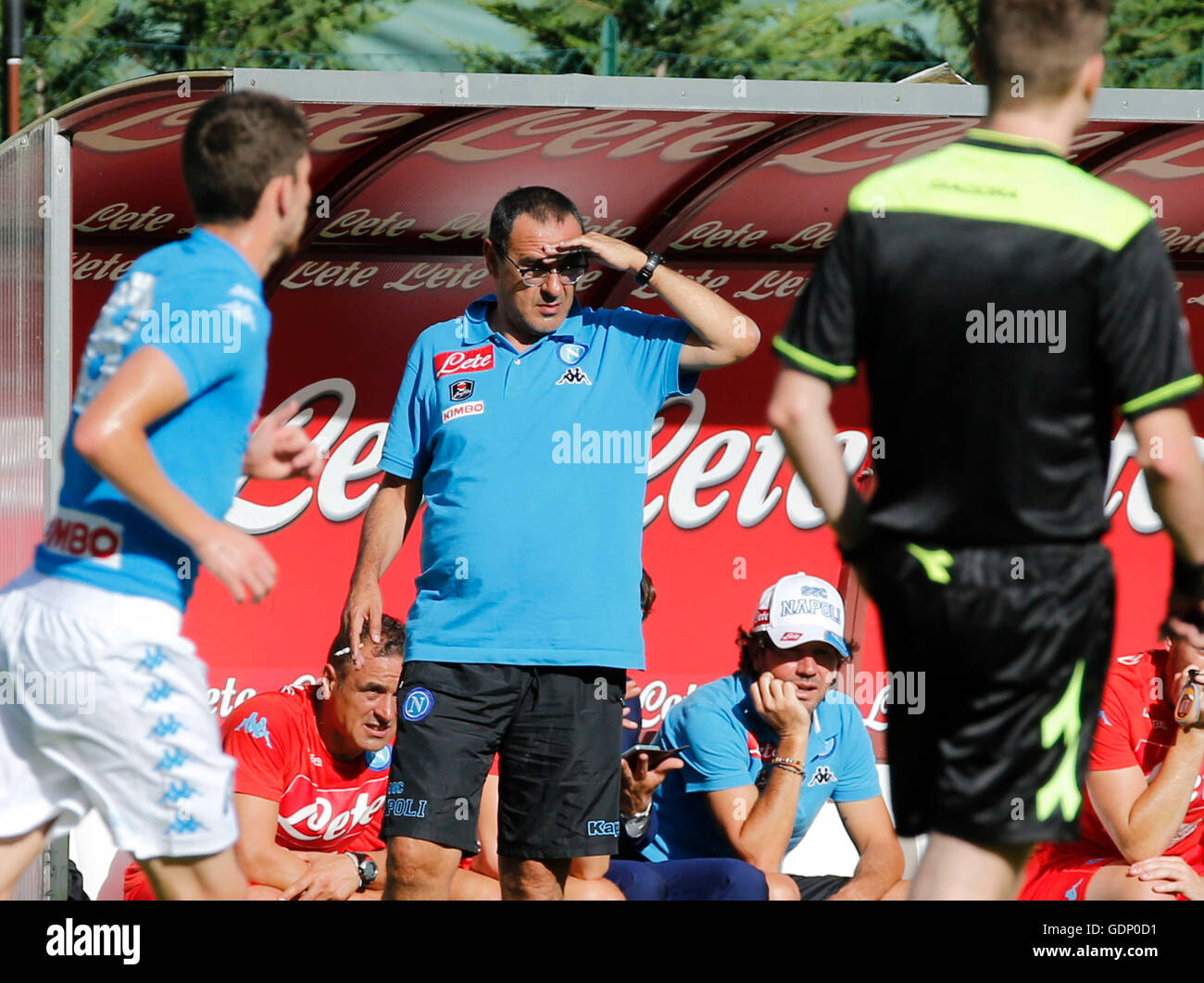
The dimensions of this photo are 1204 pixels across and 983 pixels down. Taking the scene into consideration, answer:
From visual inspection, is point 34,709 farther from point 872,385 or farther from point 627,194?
point 627,194

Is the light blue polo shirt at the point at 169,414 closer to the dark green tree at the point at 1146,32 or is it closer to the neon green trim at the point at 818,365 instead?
the neon green trim at the point at 818,365

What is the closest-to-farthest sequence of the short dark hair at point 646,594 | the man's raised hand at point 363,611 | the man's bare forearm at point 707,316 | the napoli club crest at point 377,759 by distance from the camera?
the man's raised hand at point 363,611 < the man's bare forearm at point 707,316 < the napoli club crest at point 377,759 < the short dark hair at point 646,594

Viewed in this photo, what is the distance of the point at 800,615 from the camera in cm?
471

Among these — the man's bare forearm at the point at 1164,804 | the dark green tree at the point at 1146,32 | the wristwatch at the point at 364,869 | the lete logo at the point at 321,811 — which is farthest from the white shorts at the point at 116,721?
the dark green tree at the point at 1146,32

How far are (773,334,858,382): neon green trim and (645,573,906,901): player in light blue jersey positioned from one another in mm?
2088

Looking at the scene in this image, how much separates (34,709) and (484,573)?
1.32 metres

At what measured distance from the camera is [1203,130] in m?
4.99

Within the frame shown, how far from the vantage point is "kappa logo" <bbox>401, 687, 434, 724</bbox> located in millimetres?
3754

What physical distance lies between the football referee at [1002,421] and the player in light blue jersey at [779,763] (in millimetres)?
1908

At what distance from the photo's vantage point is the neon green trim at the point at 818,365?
2.67 meters

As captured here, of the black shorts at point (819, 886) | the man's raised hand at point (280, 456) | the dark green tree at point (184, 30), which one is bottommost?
the black shorts at point (819, 886)

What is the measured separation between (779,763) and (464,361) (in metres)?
1.56

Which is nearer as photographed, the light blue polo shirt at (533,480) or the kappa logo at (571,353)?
the light blue polo shirt at (533,480)
